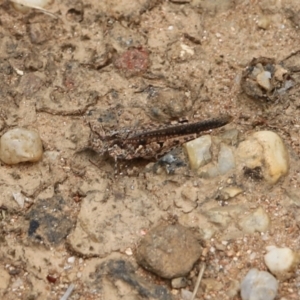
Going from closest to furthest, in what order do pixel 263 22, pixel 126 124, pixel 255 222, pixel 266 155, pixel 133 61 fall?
pixel 255 222 < pixel 266 155 < pixel 126 124 < pixel 133 61 < pixel 263 22

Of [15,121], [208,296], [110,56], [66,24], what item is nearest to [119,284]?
[208,296]

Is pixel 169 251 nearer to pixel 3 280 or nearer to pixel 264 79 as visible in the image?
pixel 3 280

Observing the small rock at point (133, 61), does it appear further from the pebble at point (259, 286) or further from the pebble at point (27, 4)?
the pebble at point (259, 286)

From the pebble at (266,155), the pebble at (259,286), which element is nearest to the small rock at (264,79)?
the pebble at (266,155)

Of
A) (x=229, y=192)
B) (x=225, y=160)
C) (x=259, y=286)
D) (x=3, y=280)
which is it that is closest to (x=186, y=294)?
(x=259, y=286)

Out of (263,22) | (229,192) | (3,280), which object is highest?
(263,22)

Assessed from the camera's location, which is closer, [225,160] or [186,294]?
[186,294]
